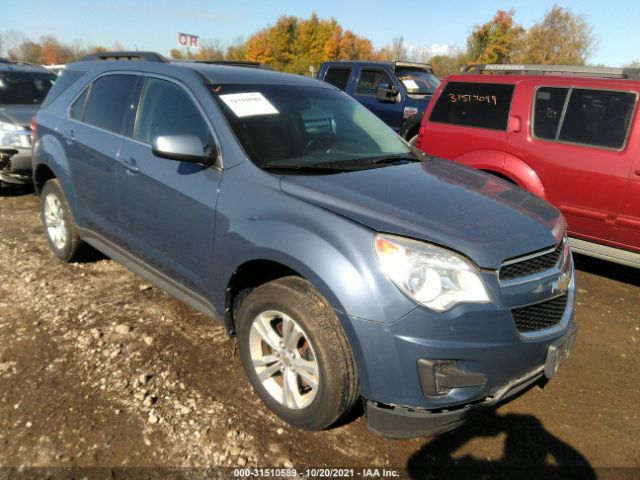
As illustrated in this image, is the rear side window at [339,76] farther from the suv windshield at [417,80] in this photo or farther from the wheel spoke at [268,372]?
the wheel spoke at [268,372]

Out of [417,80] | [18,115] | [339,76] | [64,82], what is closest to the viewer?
[64,82]

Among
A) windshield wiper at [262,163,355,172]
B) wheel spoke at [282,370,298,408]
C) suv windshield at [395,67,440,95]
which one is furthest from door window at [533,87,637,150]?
suv windshield at [395,67,440,95]

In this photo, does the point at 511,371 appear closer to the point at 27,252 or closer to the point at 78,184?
the point at 78,184

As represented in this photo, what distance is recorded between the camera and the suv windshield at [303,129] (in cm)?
272

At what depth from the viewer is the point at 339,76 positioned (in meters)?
9.59

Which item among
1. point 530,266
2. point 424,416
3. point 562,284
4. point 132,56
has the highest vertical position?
point 132,56

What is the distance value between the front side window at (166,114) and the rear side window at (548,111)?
3.32 metres

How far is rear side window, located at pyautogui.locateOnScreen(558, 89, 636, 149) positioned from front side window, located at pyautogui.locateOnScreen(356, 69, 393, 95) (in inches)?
193

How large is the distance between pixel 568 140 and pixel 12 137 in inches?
259

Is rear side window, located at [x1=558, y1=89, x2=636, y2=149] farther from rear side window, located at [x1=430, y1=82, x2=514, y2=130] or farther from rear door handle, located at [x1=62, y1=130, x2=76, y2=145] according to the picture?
rear door handle, located at [x1=62, y1=130, x2=76, y2=145]

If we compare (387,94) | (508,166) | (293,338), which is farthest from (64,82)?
(387,94)

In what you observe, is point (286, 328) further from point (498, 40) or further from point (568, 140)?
point (498, 40)

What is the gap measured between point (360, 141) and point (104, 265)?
8.71ft

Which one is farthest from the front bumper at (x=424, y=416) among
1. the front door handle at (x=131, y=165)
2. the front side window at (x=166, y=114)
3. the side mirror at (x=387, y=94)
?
the side mirror at (x=387, y=94)
